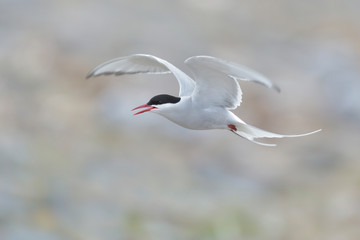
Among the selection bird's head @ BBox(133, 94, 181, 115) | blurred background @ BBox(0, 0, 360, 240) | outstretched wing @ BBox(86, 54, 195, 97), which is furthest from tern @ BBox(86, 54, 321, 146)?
→ blurred background @ BBox(0, 0, 360, 240)

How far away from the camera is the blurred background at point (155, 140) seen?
13766 mm

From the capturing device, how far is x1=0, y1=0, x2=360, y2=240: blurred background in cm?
1377

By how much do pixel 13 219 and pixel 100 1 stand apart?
914 centimetres

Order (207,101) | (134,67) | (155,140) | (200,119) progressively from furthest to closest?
(155,140)
(134,67)
(207,101)
(200,119)

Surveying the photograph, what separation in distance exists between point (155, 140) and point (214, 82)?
12.2m

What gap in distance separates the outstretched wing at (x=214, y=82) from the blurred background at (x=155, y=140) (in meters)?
8.58

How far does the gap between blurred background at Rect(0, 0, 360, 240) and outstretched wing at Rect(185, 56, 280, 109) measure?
8.58 m

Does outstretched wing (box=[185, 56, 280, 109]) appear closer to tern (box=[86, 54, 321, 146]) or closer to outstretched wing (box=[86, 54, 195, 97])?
tern (box=[86, 54, 321, 146])

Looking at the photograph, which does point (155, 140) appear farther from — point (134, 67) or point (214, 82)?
point (214, 82)

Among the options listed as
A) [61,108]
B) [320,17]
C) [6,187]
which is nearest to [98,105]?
[61,108]

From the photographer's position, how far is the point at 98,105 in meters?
16.4

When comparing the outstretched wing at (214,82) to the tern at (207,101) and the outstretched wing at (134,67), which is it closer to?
the tern at (207,101)

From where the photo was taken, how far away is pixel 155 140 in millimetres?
16125

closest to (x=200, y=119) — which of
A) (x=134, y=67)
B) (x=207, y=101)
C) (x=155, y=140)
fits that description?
(x=207, y=101)
